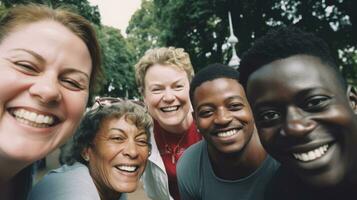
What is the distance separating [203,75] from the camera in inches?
117

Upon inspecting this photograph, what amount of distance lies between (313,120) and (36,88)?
4.69ft

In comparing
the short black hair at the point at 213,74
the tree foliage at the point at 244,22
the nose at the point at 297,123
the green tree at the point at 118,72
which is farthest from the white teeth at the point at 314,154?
the green tree at the point at 118,72

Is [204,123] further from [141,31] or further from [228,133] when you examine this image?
[141,31]

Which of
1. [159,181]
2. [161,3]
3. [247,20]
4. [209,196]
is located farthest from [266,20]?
[209,196]

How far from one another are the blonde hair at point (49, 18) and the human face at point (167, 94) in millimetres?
1421

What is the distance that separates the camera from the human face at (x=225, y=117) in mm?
2738

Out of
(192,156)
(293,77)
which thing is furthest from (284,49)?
(192,156)

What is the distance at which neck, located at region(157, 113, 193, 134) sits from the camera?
3.89 meters

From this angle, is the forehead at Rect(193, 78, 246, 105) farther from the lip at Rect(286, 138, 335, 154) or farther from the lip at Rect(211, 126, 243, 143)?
the lip at Rect(286, 138, 335, 154)

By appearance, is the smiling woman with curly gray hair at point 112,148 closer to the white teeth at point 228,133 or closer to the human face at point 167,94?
the human face at point 167,94

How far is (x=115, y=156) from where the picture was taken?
3248mm

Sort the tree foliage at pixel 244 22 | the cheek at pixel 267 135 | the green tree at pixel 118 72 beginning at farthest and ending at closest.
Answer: the green tree at pixel 118 72 → the tree foliage at pixel 244 22 → the cheek at pixel 267 135

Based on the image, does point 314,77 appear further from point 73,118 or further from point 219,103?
point 73,118

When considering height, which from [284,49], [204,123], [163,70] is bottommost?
[204,123]
